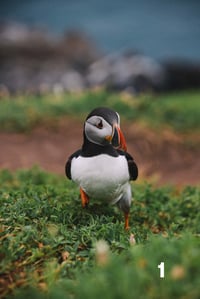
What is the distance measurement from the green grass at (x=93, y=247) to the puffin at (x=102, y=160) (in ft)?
0.67

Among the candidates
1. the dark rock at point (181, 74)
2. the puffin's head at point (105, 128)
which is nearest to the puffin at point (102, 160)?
the puffin's head at point (105, 128)

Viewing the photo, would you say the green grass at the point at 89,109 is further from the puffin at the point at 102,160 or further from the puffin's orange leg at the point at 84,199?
the puffin at the point at 102,160

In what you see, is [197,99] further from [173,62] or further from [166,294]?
[166,294]

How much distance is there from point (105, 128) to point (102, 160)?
0.22 metres

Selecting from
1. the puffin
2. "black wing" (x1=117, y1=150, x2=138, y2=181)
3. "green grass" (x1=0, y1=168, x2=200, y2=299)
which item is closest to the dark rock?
"green grass" (x1=0, y1=168, x2=200, y2=299)

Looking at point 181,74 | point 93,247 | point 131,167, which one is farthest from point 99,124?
point 181,74

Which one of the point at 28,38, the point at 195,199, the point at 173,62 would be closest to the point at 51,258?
the point at 195,199

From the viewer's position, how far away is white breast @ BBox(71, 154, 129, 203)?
382 cm

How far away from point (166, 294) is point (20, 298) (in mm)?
654

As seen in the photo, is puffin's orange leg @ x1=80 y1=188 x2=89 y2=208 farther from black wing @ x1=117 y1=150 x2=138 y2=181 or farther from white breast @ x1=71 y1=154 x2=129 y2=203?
black wing @ x1=117 y1=150 x2=138 y2=181

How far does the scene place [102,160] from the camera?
12.5ft

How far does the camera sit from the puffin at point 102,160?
3.72 meters

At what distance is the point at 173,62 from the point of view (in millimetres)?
15414

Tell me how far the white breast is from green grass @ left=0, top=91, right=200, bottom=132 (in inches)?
177
